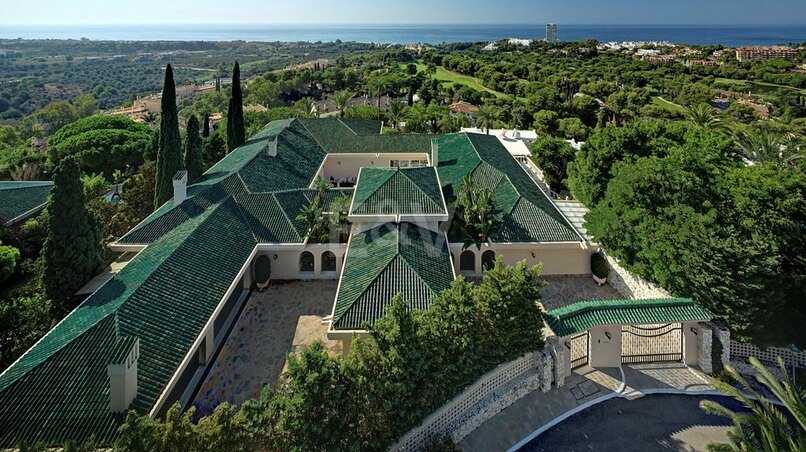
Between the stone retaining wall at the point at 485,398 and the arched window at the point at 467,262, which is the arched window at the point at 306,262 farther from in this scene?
the stone retaining wall at the point at 485,398

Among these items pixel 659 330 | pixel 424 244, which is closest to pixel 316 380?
pixel 424 244

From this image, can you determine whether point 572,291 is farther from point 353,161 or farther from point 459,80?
point 459,80

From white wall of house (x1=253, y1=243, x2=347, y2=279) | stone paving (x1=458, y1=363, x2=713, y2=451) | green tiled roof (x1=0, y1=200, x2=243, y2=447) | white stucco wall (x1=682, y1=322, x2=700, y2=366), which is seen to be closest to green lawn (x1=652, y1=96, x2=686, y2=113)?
white stucco wall (x1=682, y1=322, x2=700, y2=366)

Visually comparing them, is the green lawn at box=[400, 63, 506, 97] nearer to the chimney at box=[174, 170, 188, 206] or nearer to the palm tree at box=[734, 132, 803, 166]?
the palm tree at box=[734, 132, 803, 166]

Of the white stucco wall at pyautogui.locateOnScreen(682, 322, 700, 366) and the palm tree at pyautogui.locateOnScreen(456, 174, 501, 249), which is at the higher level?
the palm tree at pyautogui.locateOnScreen(456, 174, 501, 249)

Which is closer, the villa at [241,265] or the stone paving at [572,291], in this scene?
the villa at [241,265]

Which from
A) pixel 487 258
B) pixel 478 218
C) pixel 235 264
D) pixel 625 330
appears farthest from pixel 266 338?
pixel 625 330

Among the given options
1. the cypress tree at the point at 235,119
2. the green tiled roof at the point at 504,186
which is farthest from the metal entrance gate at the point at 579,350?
the cypress tree at the point at 235,119

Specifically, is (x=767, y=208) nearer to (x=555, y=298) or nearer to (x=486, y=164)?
(x=555, y=298)
